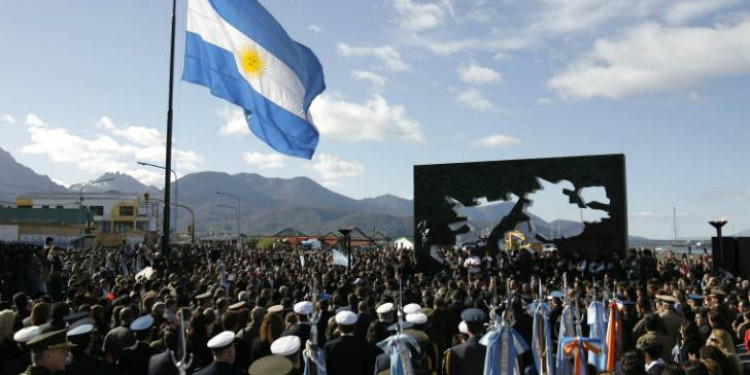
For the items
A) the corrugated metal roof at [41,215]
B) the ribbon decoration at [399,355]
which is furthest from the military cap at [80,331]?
the corrugated metal roof at [41,215]

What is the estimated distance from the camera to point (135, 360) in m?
6.65

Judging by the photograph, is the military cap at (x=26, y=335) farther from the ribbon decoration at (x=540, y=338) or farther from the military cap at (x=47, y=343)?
the ribbon decoration at (x=540, y=338)

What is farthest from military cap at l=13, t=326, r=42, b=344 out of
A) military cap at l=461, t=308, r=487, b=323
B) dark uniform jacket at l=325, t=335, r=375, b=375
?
military cap at l=461, t=308, r=487, b=323

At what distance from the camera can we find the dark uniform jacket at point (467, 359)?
6.37 meters

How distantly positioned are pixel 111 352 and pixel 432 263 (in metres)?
23.5

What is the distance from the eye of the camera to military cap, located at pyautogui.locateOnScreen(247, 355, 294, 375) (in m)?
5.05

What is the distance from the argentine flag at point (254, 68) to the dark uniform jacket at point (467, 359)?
9956mm

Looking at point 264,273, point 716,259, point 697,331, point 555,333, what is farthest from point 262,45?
point 716,259

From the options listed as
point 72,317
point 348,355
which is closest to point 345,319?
point 348,355

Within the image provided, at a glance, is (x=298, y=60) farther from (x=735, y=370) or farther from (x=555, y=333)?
(x=735, y=370)

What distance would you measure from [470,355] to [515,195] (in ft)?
74.4

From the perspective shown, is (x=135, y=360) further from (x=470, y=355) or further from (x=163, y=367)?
(x=470, y=355)

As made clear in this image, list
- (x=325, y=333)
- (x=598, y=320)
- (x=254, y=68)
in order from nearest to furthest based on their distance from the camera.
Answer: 1. (x=325, y=333)
2. (x=598, y=320)
3. (x=254, y=68)

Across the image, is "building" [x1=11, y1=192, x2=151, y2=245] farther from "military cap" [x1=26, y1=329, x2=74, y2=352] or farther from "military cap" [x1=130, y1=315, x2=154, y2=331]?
"military cap" [x1=26, y1=329, x2=74, y2=352]
